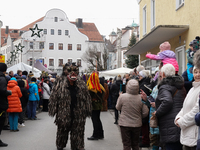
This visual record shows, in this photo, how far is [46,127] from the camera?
11.4 m

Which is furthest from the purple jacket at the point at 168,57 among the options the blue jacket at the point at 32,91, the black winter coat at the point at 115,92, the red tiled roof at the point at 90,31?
the red tiled roof at the point at 90,31

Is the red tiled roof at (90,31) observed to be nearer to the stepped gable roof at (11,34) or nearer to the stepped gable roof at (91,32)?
the stepped gable roof at (91,32)

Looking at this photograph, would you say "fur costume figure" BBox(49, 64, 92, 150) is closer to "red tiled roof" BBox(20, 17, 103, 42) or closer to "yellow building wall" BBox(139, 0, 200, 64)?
"yellow building wall" BBox(139, 0, 200, 64)

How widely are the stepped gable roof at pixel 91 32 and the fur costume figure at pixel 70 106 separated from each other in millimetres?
69747

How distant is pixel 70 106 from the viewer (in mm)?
7066

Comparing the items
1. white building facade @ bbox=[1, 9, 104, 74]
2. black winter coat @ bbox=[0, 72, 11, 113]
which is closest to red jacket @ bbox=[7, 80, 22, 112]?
black winter coat @ bbox=[0, 72, 11, 113]

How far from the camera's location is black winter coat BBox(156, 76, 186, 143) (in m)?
4.78

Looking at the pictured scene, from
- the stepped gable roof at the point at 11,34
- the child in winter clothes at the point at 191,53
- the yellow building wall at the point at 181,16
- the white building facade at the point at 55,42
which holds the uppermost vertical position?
the stepped gable roof at the point at 11,34

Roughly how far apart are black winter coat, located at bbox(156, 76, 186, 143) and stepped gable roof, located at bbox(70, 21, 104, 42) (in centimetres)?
7191

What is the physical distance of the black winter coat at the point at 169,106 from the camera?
4.78 metres

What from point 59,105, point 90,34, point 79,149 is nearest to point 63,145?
point 79,149

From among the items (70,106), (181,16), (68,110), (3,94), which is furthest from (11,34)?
(68,110)

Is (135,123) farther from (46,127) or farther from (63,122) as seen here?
(46,127)

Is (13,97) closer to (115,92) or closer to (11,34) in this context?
(115,92)
